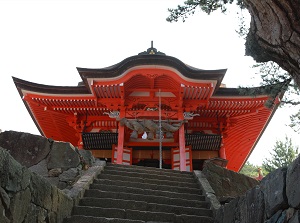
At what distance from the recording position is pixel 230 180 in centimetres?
745

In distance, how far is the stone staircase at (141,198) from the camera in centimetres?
517

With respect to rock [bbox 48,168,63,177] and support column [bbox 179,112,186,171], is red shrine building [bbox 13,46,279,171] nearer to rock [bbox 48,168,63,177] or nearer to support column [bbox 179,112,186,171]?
support column [bbox 179,112,186,171]

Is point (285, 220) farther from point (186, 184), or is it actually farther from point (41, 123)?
point (41, 123)

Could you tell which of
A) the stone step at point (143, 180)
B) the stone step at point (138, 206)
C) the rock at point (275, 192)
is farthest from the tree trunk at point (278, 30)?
the stone step at point (143, 180)

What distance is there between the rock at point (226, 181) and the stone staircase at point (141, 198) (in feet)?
1.41

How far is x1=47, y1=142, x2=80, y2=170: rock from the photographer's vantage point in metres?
6.27

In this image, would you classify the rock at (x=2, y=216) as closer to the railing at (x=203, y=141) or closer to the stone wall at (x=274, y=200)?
the stone wall at (x=274, y=200)

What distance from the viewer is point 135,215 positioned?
5180 mm

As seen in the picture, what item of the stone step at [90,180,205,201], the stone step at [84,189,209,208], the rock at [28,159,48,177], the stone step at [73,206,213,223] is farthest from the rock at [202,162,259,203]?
the rock at [28,159,48,177]

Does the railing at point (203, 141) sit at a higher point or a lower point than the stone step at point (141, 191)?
higher

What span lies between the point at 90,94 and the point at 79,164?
5.36 m

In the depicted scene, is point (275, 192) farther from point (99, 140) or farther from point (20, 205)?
point (99, 140)

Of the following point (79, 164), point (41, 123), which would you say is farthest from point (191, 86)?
point (41, 123)

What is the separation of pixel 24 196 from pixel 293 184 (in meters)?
2.75
